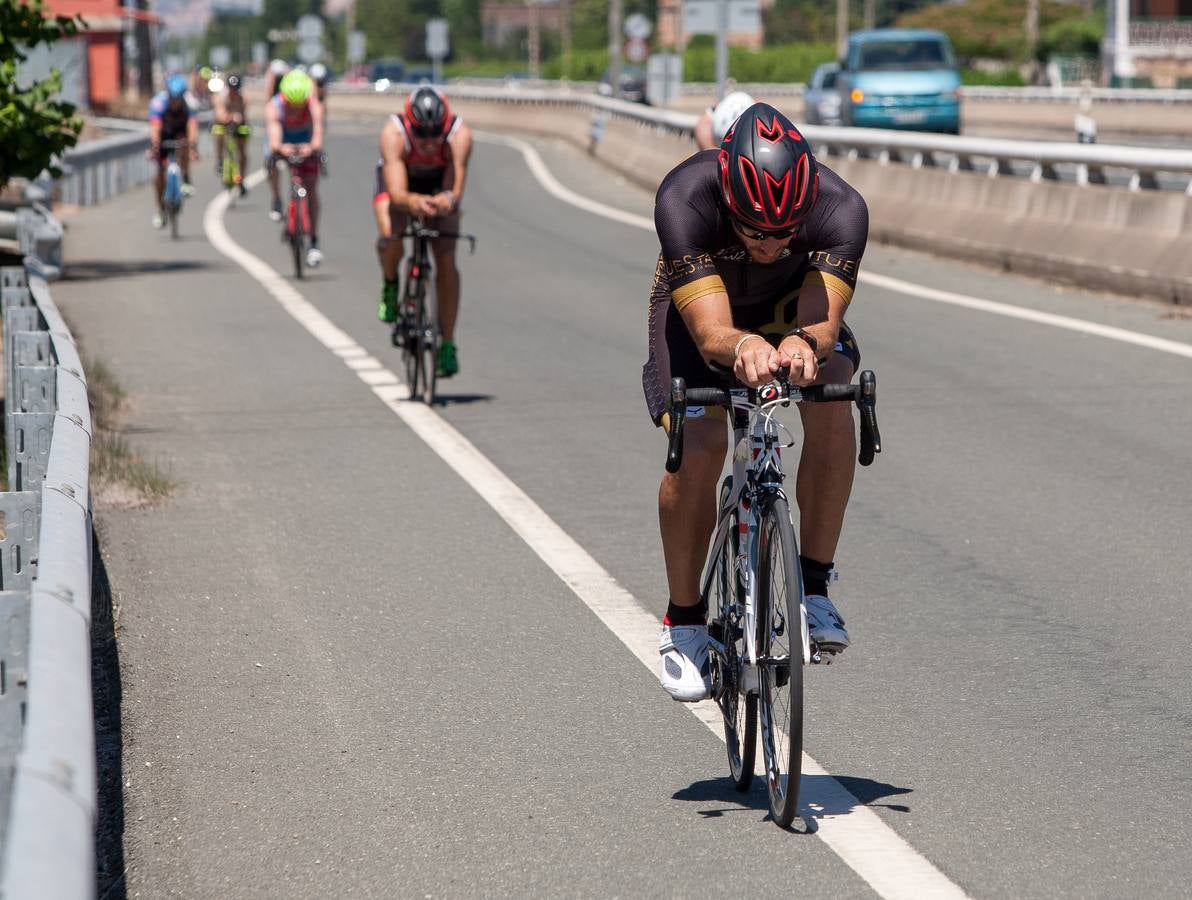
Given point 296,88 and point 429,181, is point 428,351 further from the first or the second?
point 296,88

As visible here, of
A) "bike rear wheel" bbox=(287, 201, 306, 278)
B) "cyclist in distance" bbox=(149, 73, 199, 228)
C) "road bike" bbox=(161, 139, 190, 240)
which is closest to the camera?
"bike rear wheel" bbox=(287, 201, 306, 278)

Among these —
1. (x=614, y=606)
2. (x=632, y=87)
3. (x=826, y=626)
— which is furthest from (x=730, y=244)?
(x=632, y=87)

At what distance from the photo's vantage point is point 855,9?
189625 mm

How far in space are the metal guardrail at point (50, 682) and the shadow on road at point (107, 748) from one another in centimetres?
51

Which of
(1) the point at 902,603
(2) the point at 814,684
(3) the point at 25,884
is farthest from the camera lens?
(1) the point at 902,603

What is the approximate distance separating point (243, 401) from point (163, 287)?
721 centimetres

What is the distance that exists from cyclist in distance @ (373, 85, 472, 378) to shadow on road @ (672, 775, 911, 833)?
686cm

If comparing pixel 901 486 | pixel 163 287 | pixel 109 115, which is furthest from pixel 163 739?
pixel 109 115

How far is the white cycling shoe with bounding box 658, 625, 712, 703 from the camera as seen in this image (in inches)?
227

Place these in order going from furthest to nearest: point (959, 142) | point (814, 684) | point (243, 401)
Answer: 1. point (959, 142)
2. point (243, 401)
3. point (814, 684)

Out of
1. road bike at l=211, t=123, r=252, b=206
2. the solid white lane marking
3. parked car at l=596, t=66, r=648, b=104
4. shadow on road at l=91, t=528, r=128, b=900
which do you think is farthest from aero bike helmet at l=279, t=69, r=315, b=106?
parked car at l=596, t=66, r=648, b=104

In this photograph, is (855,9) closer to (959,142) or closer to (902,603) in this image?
(959,142)

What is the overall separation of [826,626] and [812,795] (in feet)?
1.55

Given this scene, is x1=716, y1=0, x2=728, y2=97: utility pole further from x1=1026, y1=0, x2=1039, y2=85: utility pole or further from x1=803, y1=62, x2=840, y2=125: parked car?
x1=1026, y1=0, x2=1039, y2=85: utility pole
